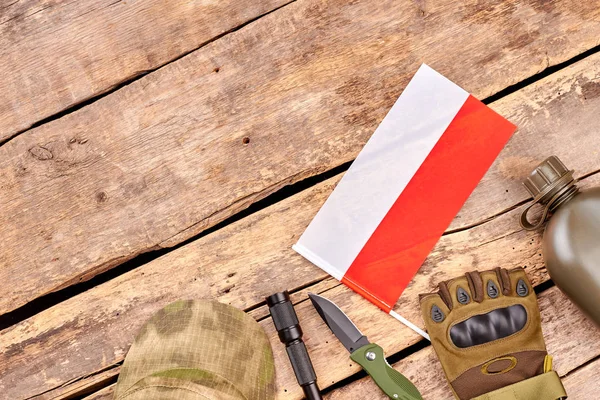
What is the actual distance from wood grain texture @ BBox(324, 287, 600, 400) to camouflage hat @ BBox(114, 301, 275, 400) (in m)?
0.15

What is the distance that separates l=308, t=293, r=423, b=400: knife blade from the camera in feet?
2.87

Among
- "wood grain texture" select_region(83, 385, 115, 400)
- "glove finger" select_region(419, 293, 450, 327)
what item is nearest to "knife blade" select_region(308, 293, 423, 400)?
"glove finger" select_region(419, 293, 450, 327)

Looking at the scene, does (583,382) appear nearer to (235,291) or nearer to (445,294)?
(445,294)

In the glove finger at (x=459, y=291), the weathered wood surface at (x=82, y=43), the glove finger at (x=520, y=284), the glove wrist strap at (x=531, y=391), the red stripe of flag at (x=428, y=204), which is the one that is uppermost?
the weathered wood surface at (x=82, y=43)

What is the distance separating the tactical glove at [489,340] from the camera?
871 millimetres

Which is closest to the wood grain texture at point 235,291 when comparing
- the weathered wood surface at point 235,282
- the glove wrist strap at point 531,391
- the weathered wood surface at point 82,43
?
the weathered wood surface at point 235,282

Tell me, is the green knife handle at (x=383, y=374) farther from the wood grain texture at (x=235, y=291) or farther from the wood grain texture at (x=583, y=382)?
the wood grain texture at (x=583, y=382)

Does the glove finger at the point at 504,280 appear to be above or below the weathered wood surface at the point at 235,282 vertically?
below

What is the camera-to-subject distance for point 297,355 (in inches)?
34.2

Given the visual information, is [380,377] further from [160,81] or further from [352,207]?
[160,81]

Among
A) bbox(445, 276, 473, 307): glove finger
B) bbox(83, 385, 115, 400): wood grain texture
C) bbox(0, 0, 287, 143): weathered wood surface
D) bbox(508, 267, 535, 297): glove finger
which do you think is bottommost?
bbox(508, 267, 535, 297): glove finger

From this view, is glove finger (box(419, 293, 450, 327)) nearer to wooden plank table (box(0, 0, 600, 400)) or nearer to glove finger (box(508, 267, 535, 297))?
wooden plank table (box(0, 0, 600, 400))

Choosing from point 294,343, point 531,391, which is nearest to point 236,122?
point 294,343

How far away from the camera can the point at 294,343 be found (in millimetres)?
871
